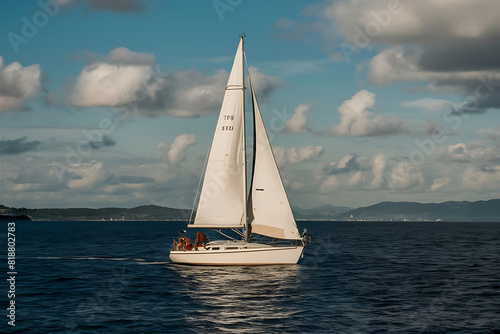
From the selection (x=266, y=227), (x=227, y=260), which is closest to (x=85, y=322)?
(x=227, y=260)

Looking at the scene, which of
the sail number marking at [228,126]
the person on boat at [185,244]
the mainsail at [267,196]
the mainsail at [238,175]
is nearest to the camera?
the mainsail at [267,196]

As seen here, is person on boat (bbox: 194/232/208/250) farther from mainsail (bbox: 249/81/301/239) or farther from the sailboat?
mainsail (bbox: 249/81/301/239)

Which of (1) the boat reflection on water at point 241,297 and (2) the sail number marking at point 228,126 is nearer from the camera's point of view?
(1) the boat reflection on water at point 241,297

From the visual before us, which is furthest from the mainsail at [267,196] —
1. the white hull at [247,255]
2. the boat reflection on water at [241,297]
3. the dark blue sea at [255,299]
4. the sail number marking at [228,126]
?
the dark blue sea at [255,299]

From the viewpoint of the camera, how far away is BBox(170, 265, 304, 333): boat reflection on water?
27838 mm

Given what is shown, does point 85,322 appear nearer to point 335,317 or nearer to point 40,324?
point 40,324

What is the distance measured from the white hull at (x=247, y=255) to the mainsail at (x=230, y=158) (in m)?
3.03

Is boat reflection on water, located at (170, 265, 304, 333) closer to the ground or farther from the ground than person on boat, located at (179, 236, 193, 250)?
closer to the ground

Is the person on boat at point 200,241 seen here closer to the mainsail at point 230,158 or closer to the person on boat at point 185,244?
the person on boat at point 185,244

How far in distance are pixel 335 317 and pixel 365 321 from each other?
6.07 feet

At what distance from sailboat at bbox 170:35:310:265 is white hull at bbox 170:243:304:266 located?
184 millimetres

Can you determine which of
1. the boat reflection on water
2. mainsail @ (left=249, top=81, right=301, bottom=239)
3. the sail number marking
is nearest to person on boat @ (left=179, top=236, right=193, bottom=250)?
the boat reflection on water

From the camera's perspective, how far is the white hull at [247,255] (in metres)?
44.2

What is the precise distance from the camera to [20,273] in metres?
48.9
